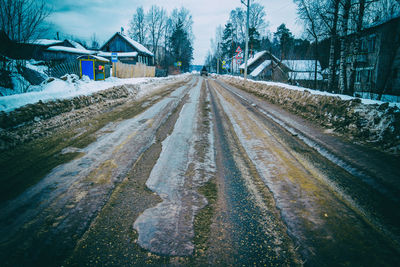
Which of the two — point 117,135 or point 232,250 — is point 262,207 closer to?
point 232,250

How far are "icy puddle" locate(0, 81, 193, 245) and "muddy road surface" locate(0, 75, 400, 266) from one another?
13 mm

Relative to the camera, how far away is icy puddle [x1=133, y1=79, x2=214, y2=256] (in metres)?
1.62

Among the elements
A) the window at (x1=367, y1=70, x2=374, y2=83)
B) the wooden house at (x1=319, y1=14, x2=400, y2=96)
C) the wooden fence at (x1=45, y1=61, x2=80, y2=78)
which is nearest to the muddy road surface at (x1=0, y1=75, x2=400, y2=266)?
the wooden fence at (x1=45, y1=61, x2=80, y2=78)

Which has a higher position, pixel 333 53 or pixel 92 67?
pixel 333 53

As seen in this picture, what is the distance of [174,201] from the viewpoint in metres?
2.15

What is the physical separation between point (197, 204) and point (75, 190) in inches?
59.2

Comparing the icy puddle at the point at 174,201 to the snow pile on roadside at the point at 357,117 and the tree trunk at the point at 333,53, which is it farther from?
the tree trunk at the point at 333,53

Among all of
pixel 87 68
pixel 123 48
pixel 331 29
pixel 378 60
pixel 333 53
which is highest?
pixel 123 48

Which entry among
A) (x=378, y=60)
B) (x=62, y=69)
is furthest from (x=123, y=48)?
(x=378, y=60)

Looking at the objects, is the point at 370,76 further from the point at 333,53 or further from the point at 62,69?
the point at 62,69

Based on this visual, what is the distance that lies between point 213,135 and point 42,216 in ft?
10.8

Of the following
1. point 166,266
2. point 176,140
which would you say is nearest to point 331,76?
point 176,140

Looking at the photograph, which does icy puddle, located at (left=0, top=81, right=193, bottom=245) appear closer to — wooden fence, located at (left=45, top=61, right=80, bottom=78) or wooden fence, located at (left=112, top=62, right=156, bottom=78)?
wooden fence, located at (left=45, top=61, right=80, bottom=78)

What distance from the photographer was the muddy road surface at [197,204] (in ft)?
4.98
